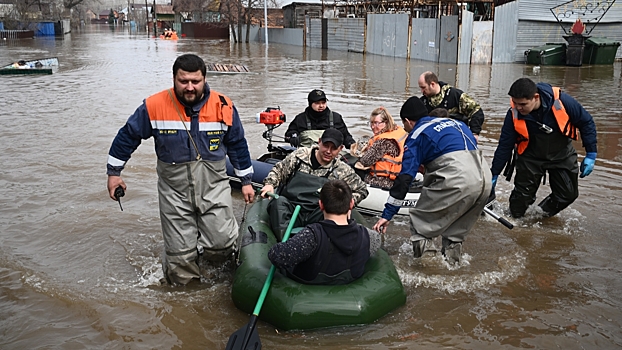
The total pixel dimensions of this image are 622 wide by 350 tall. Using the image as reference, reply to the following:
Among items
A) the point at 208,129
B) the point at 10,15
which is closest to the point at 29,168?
the point at 208,129

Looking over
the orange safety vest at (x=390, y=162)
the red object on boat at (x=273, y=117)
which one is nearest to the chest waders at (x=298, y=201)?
the orange safety vest at (x=390, y=162)

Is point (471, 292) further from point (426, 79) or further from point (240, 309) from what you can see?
point (426, 79)

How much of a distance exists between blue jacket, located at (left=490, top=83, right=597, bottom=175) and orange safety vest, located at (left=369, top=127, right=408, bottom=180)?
3.28ft

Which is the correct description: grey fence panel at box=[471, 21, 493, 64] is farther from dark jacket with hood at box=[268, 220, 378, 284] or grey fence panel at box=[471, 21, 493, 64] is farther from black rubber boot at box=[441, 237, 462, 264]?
dark jacket with hood at box=[268, 220, 378, 284]

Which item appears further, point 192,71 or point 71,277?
point 71,277

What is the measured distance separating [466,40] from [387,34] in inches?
255

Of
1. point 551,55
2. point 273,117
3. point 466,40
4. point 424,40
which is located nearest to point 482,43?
point 466,40

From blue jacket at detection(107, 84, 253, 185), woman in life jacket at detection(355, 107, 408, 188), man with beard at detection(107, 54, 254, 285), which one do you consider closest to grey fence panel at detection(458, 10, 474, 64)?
woman in life jacket at detection(355, 107, 408, 188)

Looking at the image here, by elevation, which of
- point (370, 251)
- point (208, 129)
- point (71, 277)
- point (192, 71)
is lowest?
point (71, 277)

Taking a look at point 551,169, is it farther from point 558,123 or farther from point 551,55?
point 551,55

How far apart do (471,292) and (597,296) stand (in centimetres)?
101

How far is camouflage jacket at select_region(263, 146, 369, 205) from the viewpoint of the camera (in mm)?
5305

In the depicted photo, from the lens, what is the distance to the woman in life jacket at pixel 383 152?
637 centimetres

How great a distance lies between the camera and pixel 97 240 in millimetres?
6195
